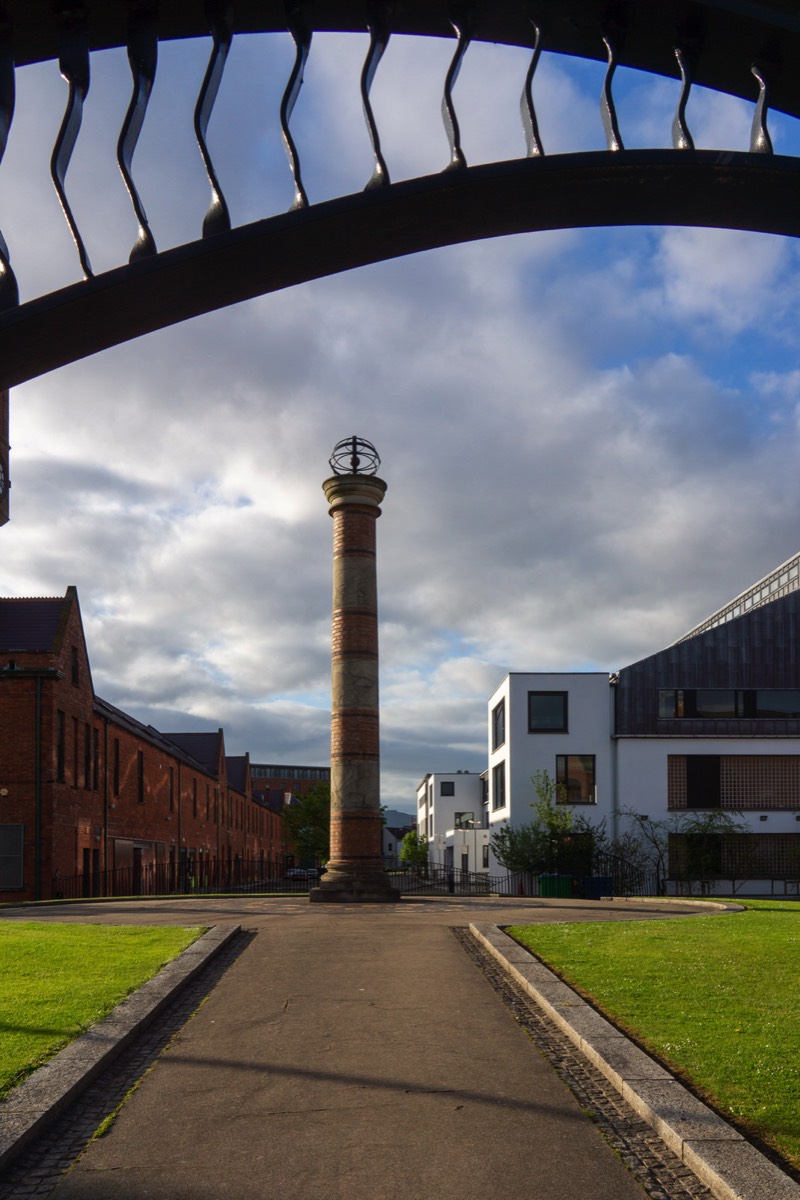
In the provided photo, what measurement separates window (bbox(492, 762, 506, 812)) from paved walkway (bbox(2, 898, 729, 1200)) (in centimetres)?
3493

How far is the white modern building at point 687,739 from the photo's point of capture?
42.5m

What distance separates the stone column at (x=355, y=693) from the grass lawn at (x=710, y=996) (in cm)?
Answer: 952

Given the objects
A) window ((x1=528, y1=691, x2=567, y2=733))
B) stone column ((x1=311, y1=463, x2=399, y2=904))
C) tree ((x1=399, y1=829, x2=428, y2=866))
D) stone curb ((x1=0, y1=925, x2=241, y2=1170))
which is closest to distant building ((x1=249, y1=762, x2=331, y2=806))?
tree ((x1=399, y1=829, x2=428, y2=866))

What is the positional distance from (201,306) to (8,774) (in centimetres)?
3108

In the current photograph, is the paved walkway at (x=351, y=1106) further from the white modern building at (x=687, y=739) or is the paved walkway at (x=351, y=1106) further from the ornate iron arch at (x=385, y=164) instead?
the white modern building at (x=687, y=739)

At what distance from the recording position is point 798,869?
41.9 meters

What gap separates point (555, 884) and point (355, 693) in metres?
13.4

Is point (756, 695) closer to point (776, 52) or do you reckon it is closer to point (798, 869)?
point (798, 869)

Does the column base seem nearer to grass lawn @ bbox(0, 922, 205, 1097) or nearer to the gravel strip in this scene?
grass lawn @ bbox(0, 922, 205, 1097)

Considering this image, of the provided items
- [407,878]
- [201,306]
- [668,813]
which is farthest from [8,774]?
[407,878]

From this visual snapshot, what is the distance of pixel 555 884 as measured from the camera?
36.5 meters

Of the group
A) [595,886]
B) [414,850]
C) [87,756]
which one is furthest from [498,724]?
[414,850]

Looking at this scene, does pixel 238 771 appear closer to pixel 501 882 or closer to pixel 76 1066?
pixel 501 882

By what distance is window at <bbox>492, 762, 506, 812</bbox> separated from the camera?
47562 mm
